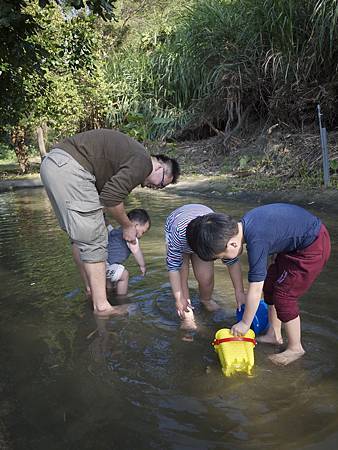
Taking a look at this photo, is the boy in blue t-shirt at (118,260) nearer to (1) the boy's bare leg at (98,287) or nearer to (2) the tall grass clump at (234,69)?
(1) the boy's bare leg at (98,287)

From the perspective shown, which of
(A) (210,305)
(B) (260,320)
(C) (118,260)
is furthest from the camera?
(C) (118,260)

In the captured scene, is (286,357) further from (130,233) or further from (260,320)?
(130,233)

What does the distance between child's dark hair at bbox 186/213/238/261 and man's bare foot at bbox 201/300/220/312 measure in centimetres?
99

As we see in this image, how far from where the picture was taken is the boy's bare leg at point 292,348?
2357 millimetres

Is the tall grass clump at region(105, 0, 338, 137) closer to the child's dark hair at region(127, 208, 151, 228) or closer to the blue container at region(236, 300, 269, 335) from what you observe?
the child's dark hair at region(127, 208, 151, 228)

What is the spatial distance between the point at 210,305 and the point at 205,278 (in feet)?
0.79

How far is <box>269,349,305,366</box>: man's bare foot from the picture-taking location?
2346 millimetres

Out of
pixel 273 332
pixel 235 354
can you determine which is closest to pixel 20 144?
pixel 273 332

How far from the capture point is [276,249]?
2.28 metres

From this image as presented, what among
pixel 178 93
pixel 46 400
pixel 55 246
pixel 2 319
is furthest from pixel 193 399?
pixel 178 93

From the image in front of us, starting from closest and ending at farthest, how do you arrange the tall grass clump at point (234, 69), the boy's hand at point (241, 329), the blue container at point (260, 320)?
1. the boy's hand at point (241, 329)
2. the blue container at point (260, 320)
3. the tall grass clump at point (234, 69)

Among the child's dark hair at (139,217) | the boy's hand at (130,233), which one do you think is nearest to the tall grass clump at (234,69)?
the child's dark hair at (139,217)

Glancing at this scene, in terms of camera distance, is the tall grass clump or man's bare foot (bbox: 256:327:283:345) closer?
man's bare foot (bbox: 256:327:283:345)

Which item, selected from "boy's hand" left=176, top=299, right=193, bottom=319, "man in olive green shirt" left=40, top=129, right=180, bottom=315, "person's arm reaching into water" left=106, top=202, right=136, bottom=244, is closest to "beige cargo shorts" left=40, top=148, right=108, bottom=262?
"man in olive green shirt" left=40, top=129, right=180, bottom=315
